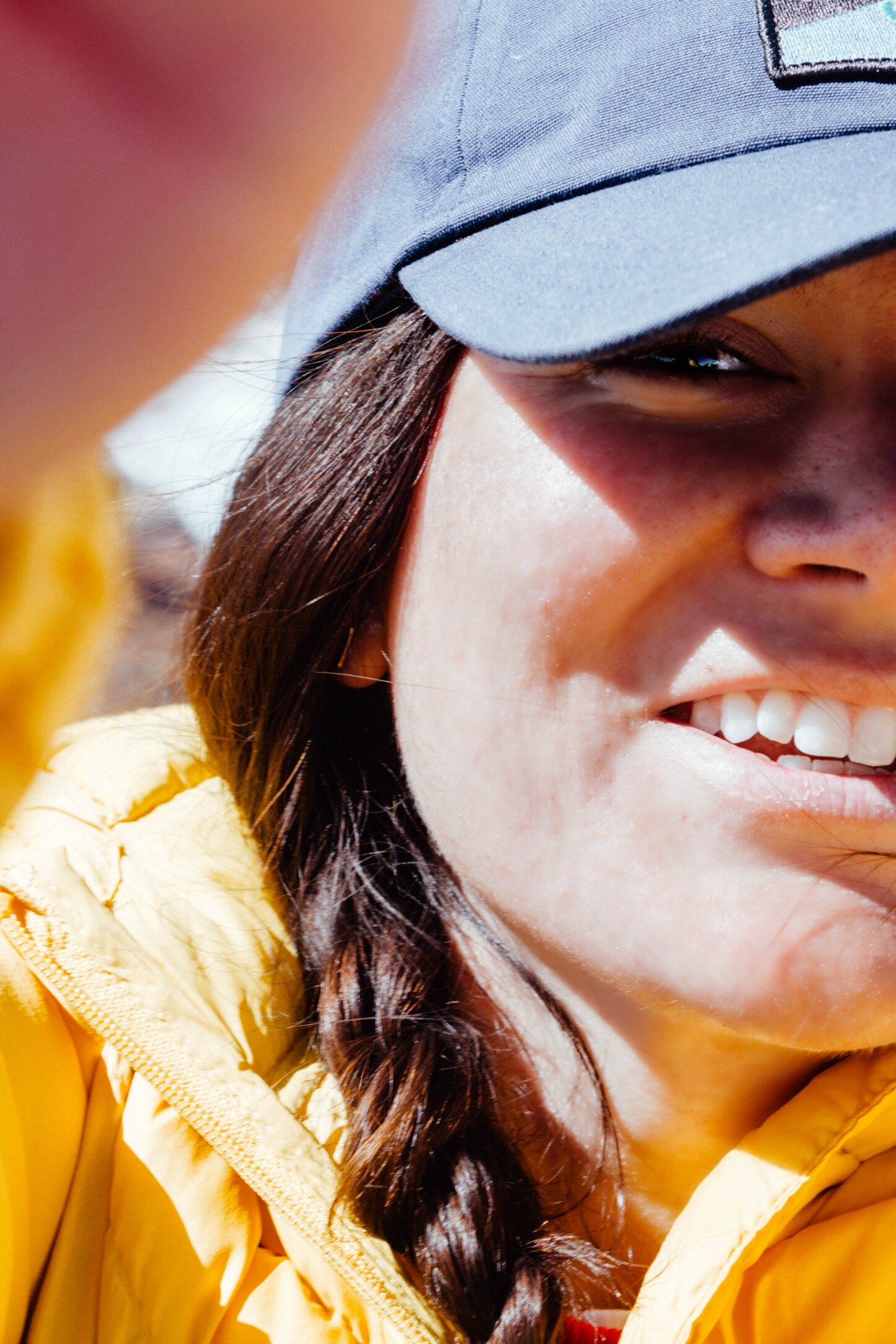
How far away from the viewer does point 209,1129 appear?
3.73ft

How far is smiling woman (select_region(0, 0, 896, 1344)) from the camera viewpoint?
967 millimetres

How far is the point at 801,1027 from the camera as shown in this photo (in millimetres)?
1067

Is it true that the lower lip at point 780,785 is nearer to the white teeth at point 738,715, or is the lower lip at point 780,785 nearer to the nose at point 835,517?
the white teeth at point 738,715

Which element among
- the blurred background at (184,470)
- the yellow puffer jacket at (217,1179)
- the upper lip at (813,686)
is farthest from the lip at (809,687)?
the blurred background at (184,470)

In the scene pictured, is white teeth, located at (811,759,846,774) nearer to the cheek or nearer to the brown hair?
the cheek

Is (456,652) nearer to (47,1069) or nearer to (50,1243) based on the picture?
(47,1069)

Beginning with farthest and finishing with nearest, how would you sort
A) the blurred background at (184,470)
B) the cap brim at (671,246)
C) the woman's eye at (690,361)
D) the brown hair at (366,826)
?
the blurred background at (184,470) → the brown hair at (366,826) → the woman's eye at (690,361) → the cap brim at (671,246)

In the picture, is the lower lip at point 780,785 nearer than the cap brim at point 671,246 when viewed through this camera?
No

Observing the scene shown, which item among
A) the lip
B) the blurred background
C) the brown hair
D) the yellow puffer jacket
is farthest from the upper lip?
the blurred background

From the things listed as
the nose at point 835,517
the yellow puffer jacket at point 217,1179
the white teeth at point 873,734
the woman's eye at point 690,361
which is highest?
the woman's eye at point 690,361

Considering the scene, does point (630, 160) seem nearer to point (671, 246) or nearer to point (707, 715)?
point (671, 246)

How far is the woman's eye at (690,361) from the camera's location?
1.05 m

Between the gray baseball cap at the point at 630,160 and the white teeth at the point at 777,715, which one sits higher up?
the gray baseball cap at the point at 630,160

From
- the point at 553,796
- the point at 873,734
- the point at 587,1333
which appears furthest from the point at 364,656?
the point at 587,1333
